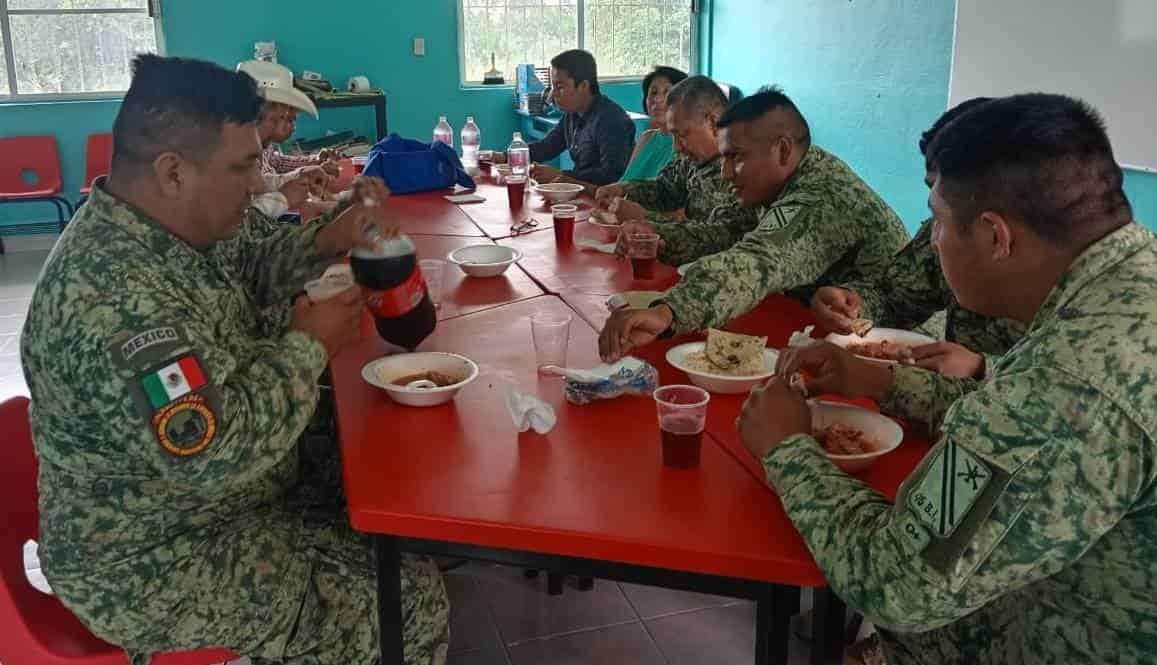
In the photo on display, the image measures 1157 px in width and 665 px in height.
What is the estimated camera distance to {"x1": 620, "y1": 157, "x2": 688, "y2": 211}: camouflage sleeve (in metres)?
3.98

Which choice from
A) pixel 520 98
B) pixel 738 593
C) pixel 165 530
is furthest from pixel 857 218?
pixel 520 98

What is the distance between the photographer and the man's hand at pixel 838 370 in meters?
1.66

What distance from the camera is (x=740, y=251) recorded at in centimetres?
220

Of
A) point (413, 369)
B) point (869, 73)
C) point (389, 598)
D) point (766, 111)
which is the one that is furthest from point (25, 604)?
point (869, 73)

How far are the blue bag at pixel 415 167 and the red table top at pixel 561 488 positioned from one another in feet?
8.47

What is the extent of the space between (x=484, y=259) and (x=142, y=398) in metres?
1.62

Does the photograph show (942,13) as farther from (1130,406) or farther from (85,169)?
(85,169)

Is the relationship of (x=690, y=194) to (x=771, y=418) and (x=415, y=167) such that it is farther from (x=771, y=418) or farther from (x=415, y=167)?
(x=771, y=418)

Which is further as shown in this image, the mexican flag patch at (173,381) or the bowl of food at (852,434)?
the bowl of food at (852,434)

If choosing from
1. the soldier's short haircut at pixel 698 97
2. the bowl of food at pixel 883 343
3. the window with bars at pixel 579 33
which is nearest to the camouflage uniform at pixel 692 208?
the soldier's short haircut at pixel 698 97

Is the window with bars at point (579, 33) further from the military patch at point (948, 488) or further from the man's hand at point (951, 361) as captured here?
the military patch at point (948, 488)

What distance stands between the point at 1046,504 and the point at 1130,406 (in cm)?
14

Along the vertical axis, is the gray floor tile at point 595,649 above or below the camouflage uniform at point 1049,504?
below

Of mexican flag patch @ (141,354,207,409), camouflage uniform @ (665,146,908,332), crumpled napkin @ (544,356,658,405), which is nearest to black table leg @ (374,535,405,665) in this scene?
mexican flag patch @ (141,354,207,409)
